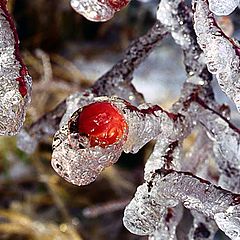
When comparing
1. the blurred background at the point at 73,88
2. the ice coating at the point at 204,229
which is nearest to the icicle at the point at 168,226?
the ice coating at the point at 204,229

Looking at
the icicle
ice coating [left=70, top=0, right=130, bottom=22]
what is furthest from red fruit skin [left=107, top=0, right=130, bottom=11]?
the icicle

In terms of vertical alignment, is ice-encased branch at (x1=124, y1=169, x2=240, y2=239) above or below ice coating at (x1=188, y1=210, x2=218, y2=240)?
above

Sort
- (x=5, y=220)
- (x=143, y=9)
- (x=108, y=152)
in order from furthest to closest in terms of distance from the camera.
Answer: (x=143, y=9) < (x=5, y=220) < (x=108, y=152)

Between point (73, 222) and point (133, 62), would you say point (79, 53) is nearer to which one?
point (73, 222)

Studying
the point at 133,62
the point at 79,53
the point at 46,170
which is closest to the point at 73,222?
the point at 46,170

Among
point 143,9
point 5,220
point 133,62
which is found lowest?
point 5,220

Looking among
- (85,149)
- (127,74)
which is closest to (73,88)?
(127,74)

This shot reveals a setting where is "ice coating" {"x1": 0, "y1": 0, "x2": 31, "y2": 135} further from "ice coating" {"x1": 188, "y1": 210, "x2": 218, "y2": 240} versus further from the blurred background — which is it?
the blurred background
